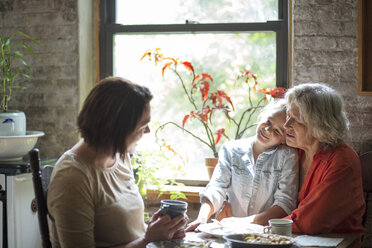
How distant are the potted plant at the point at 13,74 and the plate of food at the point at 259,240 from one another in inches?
64.5

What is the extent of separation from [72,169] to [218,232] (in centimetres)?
63

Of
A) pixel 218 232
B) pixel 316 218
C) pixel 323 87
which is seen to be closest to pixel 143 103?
pixel 218 232

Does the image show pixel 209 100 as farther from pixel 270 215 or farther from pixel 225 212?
pixel 270 215

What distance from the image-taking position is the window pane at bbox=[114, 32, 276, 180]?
10.7 ft

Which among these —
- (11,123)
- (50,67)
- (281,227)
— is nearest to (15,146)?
(11,123)

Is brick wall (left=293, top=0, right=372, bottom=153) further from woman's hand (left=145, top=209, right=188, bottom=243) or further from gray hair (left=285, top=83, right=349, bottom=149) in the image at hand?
woman's hand (left=145, top=209, right=188, bottom=243)

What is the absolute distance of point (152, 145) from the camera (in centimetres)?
322

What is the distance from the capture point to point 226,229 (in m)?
2.02

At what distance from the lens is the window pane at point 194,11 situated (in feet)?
10.6

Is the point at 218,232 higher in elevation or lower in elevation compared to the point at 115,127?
lower

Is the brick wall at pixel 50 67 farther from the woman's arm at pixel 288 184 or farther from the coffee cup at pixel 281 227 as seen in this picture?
the coffee cup at pixel 281 227

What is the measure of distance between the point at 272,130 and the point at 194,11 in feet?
3.78

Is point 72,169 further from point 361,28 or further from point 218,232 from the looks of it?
point 361,28

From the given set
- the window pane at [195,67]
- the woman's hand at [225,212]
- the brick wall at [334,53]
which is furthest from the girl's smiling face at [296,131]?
the window pane at [195,67]
